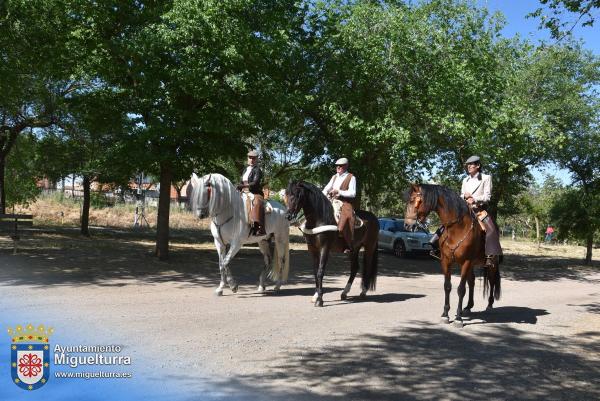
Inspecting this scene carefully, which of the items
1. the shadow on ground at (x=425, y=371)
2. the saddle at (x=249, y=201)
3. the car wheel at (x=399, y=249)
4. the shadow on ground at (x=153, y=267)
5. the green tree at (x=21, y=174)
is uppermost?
the green tree at (x=21, y=174)

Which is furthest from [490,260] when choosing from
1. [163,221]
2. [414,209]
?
[163,221]

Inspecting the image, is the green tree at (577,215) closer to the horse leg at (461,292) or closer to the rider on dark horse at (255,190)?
the horse leg at (461,292)

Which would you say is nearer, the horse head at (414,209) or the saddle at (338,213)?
the horse head at (414,209)

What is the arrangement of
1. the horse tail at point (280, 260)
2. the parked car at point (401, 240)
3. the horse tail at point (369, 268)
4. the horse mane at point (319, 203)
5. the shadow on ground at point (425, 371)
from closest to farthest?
1. the shadow on ground at point (425, 371)
2. the horse mane at point (319, 203)
3. the horse tail at point (369, 268)
4. the horse tail at point (280, 260)
5. the parked car at point (401, 240)

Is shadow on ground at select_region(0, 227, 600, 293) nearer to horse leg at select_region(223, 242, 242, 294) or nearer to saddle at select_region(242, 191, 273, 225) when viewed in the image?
horse leg at select_region(223, 242, 242, 294)

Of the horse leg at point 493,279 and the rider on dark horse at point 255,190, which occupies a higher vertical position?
the rider on dark horse at point 255,190

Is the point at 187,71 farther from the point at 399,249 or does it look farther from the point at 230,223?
the point at 399,249

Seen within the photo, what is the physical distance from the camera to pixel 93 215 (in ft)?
131

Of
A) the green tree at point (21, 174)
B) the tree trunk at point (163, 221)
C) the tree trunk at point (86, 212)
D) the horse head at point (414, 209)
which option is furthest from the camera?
the green tree at point (21, 174)

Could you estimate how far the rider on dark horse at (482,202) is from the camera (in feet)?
29.3

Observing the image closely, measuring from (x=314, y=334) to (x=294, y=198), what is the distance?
2836mm

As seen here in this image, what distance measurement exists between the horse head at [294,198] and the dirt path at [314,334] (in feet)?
5.77

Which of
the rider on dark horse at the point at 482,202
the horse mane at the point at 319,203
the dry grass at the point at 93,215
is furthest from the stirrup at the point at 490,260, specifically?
the dry grass at the point at 93,215

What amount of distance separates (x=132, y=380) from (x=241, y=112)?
38.7ft
